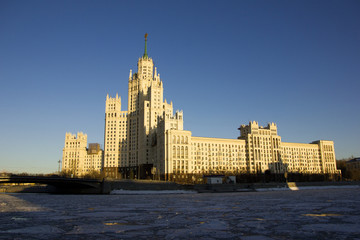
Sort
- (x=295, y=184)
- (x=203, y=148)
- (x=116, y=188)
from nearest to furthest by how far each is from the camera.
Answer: (x=116, y=188) → (x=295, y=184) → (x=203, y=148)

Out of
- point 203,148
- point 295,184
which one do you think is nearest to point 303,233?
point 295,184

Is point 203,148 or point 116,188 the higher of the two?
point 203,148

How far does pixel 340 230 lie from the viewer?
17406mm

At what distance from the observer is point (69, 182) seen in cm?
9925

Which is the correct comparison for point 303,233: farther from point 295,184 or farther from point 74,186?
point 295,184

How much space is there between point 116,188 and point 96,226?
85.3m

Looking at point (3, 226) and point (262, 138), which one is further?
point (262, 138)

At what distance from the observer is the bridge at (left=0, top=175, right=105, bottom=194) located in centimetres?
9144

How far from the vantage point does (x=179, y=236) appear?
16062mm

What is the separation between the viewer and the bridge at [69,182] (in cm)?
9144

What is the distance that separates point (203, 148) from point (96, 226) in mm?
163135

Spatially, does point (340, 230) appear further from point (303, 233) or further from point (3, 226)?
point (3, 226)

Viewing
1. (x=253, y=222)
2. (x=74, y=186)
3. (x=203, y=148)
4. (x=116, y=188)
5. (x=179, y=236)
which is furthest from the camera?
(x=203, y=148)

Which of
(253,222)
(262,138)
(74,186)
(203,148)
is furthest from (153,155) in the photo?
(253,222)
